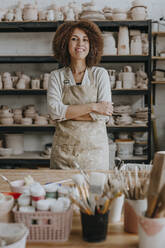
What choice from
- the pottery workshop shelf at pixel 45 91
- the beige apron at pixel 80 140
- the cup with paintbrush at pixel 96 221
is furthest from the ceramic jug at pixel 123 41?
the cup with paintbrush at pixel 96 221

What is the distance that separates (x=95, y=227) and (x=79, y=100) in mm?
1325

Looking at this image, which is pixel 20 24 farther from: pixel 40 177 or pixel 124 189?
pixel 124 189

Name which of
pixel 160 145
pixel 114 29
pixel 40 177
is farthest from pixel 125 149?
pixel 40 177

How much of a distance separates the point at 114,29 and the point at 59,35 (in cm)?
218

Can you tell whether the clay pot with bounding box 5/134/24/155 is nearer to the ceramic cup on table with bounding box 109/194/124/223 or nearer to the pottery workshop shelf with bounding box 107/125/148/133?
the pottery workshop shelf with bounding box 107/125/148/133

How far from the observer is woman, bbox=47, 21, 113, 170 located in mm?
2043

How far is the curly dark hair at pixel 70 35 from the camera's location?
2.09 meters

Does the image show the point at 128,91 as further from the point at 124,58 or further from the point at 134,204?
the point at 134,204

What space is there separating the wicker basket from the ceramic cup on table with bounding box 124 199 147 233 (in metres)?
0.21

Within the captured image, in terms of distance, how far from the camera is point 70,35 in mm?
2096

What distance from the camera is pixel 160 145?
4340 millimetres

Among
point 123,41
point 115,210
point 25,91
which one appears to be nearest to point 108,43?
point 123,41

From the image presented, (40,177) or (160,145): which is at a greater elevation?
(40,177)

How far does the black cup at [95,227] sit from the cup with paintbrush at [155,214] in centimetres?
13
